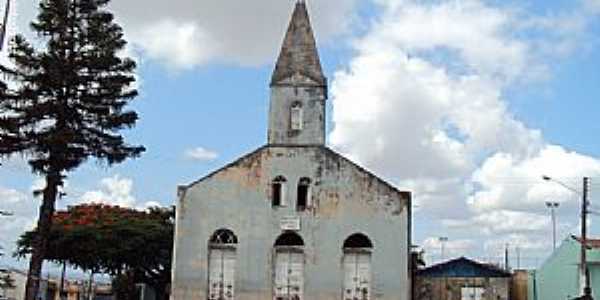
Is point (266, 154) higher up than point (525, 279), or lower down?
higher up

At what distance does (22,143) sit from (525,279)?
28.6 metres

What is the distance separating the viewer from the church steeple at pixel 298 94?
39.2m

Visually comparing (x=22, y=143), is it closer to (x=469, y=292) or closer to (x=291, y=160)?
(x=291, y=160)

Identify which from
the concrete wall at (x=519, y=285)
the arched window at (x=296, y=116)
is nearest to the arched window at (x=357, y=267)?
the arched window at (x=296, y=116)

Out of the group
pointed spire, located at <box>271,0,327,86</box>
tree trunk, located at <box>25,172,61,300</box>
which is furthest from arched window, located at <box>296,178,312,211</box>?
tree trunk, located at <box>25,172,61,300</box>

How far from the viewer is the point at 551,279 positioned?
152ft

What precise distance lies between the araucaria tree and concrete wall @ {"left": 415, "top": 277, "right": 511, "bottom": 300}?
1625 centimetres

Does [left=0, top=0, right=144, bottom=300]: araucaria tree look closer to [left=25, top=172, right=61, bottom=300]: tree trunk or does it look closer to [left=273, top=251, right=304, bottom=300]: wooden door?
[left=25, top=172, right=61, bottom=300]: tree trunk

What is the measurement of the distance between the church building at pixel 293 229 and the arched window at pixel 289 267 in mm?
45

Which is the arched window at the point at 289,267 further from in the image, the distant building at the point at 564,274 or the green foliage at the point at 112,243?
the distant building at the point at 564,274

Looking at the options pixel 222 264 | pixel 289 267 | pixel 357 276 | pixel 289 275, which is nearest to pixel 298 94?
pixel 289 267

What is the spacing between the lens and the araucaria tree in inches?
1328

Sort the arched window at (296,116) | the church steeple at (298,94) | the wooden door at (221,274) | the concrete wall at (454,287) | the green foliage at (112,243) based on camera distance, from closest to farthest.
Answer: the wooden door at (221,274)
the church steeple at (298,94)
the arched window at (296,116)
the concrete wall at (454,287)
the green foliage at (112,243)

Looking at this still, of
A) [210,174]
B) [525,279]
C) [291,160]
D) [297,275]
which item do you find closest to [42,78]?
[210,174]
